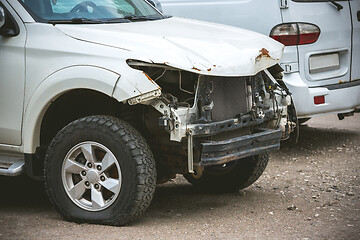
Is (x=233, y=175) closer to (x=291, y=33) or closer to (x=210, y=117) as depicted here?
(x=210, y=117)

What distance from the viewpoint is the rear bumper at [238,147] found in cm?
544

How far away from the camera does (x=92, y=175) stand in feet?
18.3

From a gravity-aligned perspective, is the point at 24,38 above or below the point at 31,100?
above

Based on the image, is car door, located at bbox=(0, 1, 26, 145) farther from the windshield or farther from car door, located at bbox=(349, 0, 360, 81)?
car door, located at bbox=(349, 0, 360, 81)

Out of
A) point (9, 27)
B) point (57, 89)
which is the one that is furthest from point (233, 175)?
point (9, 27)

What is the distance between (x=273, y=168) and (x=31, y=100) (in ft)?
9.73

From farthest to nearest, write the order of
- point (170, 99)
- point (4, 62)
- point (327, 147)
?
1. point (327, 147)
2. point (4, 62)
3. point (170, 99)

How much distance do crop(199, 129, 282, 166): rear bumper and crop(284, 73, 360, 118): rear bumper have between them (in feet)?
5.42

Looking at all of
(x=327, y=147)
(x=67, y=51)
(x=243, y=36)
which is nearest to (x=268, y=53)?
(x=243, y=36)

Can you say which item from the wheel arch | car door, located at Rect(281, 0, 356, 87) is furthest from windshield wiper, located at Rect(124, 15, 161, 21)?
car door, located at Rect(281, 0, 356, 87)

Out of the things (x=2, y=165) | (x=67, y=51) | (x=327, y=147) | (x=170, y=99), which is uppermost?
(x=67, y=51)

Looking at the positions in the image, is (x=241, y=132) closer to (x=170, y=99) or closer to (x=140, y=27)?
(x=170, y=99)

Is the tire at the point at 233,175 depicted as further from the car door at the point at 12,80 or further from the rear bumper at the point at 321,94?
the car door at the point at 12,80

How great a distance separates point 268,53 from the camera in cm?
596
